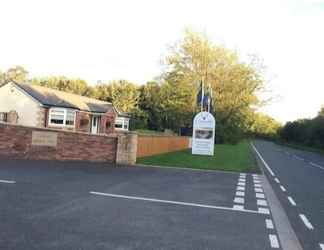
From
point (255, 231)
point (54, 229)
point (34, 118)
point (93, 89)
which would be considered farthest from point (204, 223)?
point (93, 89)

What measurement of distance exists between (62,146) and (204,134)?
34.7 feet

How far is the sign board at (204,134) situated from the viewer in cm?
2578

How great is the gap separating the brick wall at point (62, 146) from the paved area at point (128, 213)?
16.8 ft

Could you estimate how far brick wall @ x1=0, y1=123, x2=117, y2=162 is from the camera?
61.0 ft

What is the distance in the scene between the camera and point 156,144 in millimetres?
25578

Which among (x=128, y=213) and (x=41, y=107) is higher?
(x=41, y=107)

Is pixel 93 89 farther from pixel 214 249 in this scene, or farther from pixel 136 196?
pixel 214 249

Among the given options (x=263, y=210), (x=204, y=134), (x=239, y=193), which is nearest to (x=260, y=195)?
(x=239, y=193)

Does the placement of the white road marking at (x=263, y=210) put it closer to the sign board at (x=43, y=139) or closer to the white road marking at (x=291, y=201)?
the white road marking at (x=291, y=201)

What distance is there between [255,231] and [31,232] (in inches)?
149

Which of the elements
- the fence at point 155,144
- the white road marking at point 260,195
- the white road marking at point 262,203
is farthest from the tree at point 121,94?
the white road marking at point 262,203

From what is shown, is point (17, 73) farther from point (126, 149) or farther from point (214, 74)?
point (126, 149)

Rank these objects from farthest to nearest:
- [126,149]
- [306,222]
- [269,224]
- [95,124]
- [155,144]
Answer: [95,124]
[155,144]
[126,149]
[306,222]
[269,224]

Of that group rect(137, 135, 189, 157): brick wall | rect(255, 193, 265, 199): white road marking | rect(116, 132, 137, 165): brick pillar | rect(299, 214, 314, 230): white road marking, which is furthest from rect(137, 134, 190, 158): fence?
rect(299, 214, 314, 230): white road marking
